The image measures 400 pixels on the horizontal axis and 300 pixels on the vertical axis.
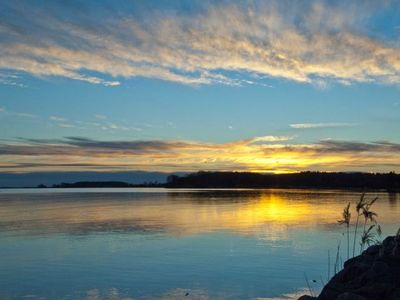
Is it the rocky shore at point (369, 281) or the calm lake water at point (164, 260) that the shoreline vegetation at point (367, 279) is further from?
the calm lake water at point (164, 260)

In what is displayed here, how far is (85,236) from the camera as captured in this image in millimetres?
26500

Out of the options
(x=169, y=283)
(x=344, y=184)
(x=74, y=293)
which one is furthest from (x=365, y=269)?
(x=344, y=184)

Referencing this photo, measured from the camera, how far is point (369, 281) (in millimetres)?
10016

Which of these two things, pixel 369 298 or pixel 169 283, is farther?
pixel 169 283

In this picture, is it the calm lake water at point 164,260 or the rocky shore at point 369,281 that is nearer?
the rocky shore at point 369,281

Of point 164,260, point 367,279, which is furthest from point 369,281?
point 164,260

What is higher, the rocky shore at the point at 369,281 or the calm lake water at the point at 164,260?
the rocky shore at the point at 369,281

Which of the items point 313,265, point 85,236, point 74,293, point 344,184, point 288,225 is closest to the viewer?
point 74,293

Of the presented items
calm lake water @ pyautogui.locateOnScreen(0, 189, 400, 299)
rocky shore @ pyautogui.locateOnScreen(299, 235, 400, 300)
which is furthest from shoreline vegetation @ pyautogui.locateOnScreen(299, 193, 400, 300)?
calm lake water @ pyautogui.locateOnScreen(0, 189, 400, 299)

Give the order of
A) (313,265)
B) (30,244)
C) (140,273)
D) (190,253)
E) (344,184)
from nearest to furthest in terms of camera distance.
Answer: (140,273) → (313,265) → (190,253) → (30,244) → (344,184)

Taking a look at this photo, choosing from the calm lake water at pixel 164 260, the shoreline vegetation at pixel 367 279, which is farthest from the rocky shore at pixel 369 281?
the calm lake water at pixel 164 260

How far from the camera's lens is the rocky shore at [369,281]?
9.30 m

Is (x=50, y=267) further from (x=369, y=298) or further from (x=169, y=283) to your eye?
(x=369, y=298)

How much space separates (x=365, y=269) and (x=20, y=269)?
12342mm
